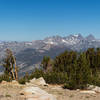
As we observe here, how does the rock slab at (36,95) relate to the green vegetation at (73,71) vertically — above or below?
above

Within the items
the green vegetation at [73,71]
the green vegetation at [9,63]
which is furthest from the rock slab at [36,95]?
the green vegetation at [9,63]

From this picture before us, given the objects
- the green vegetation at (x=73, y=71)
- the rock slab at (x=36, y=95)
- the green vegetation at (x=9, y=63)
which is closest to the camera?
the rock slab at (x=36, y=95)

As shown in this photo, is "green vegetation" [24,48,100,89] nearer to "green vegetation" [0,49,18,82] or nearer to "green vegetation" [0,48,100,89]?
"green vegetation" [0,48,100,89]

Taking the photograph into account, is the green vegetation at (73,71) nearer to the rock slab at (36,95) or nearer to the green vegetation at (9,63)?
the green vegetation at (9,63)

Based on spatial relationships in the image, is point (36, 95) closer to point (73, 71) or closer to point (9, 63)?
point (73, 71)

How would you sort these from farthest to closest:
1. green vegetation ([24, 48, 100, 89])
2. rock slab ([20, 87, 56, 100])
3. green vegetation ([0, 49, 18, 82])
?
green vegetation ([0, 49, 18, 82])
green vegetation ([24, 48, 100, 89])
rock slab ([20, 87, 56, 100])

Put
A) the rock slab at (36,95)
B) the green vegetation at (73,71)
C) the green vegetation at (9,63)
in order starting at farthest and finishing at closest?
the green vegetation at (9,63), the green vegetation at (73,71), the rock slab at (36,95)

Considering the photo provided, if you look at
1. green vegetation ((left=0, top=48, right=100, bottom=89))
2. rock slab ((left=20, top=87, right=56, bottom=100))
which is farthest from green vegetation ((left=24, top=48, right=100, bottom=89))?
rock slab ((left=20, top=87, right=56, bottom=100))

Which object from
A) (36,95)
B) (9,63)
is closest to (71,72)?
(36,95)

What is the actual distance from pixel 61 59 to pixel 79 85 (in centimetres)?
3526

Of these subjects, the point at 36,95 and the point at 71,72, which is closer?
the point at 36,95

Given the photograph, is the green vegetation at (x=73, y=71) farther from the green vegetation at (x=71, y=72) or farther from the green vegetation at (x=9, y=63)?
the green vegetation at (x=9, y=63)

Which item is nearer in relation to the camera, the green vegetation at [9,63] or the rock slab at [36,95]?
the rock slab at [36,95]

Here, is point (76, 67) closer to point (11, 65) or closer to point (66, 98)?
point (66, 98)
